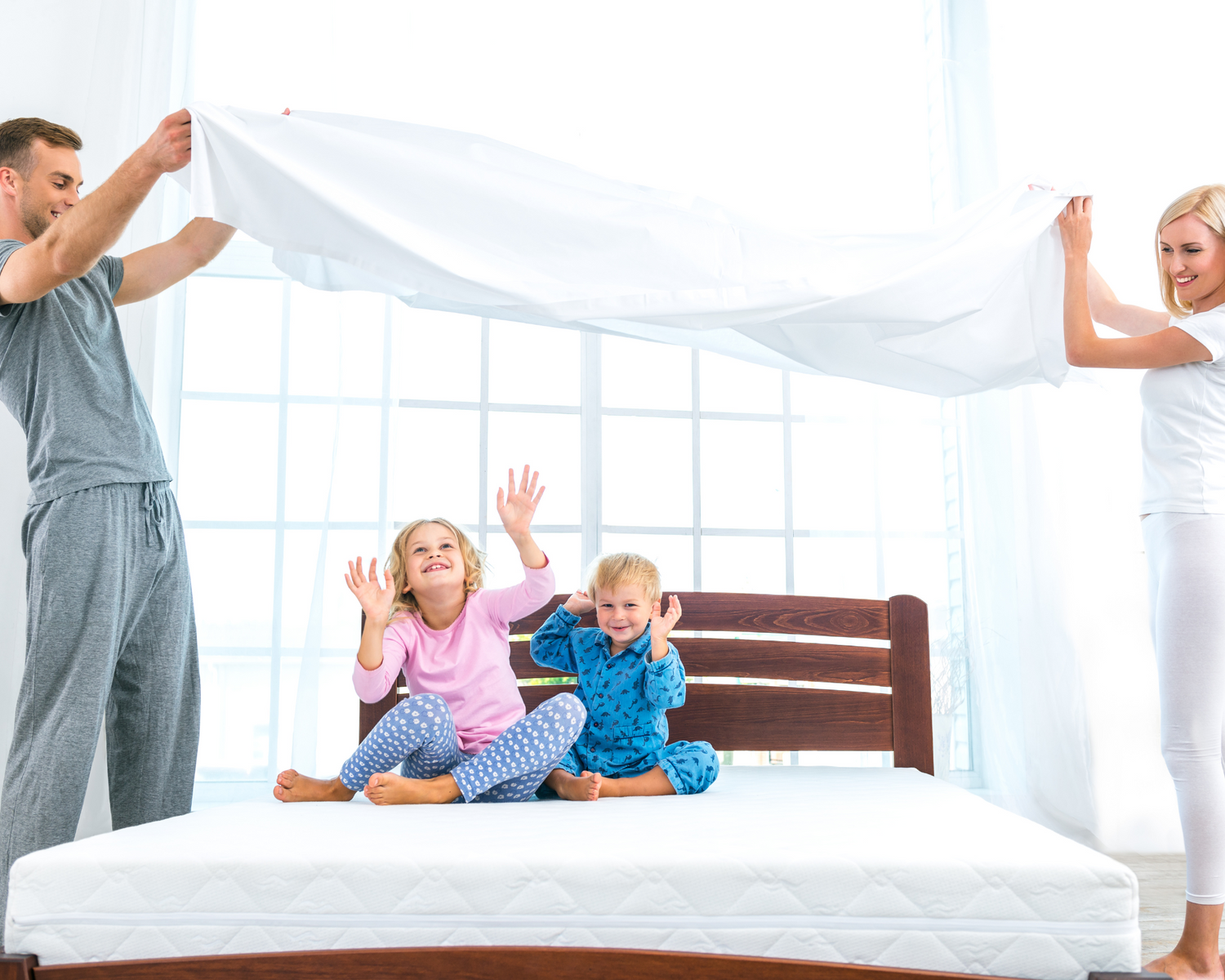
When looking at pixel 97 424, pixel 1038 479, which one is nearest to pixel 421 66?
pixel 97 424

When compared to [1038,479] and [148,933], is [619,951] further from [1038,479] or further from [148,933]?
[1038,479]

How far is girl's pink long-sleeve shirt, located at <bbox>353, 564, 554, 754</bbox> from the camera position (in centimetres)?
179

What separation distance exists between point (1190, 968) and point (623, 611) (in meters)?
1.12

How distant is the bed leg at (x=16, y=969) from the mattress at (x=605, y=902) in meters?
0.02

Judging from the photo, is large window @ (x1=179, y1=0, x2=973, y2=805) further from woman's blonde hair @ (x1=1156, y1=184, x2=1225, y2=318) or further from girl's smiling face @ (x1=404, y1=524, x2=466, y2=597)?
woman's blonde hair @ (x1=1156, y1=184, x2=1225, y2=318)

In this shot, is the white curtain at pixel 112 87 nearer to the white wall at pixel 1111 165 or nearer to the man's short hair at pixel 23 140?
the man's short hair at pixel 23 140

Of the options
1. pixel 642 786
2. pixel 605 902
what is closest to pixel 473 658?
pixel 642 786

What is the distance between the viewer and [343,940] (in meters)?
1.13

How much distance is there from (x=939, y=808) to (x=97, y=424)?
1.57 metres

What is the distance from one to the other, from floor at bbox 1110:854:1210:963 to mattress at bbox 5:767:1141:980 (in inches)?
23.4

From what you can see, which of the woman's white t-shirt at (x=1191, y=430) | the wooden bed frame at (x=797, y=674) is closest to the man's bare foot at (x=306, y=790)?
the wooden bed frame at (x=797, y=674)

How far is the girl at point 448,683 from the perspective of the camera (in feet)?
5.21

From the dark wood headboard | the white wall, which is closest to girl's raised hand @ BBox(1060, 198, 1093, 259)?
the dark wood headboard

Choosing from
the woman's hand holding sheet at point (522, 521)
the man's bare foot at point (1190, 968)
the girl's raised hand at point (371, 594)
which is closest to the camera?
the man's bare foot at point (1190, 968)
